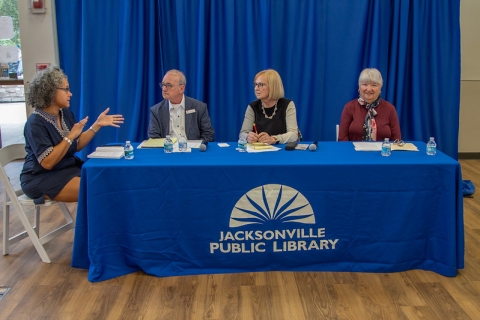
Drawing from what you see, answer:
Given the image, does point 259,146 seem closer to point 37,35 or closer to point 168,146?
point 168,146

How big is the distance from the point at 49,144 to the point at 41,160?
0.33 ft

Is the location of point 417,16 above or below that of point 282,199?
above

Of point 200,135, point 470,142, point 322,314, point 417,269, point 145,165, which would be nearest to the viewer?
point 322,314

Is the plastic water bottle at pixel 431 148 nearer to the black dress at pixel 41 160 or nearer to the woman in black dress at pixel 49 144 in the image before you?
the woman in black dress at pixel 49 144

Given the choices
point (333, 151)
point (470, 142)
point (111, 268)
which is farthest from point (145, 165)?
point (470, 142)

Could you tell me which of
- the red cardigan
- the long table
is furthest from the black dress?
the red cardigan

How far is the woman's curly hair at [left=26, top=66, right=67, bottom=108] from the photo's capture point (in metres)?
2.86

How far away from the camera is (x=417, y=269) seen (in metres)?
2.73

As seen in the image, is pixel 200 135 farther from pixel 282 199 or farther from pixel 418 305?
pixel 418 305

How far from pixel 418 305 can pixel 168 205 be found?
4.43 feet

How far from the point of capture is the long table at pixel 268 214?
255 cm

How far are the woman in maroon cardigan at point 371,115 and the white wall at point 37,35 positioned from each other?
2.65 metres

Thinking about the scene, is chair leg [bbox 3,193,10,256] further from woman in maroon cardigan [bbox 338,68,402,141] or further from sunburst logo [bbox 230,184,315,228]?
woman in maroon cardigan [bbox 338,68,402,141]

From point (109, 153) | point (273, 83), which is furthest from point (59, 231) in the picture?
point (273, 83)
